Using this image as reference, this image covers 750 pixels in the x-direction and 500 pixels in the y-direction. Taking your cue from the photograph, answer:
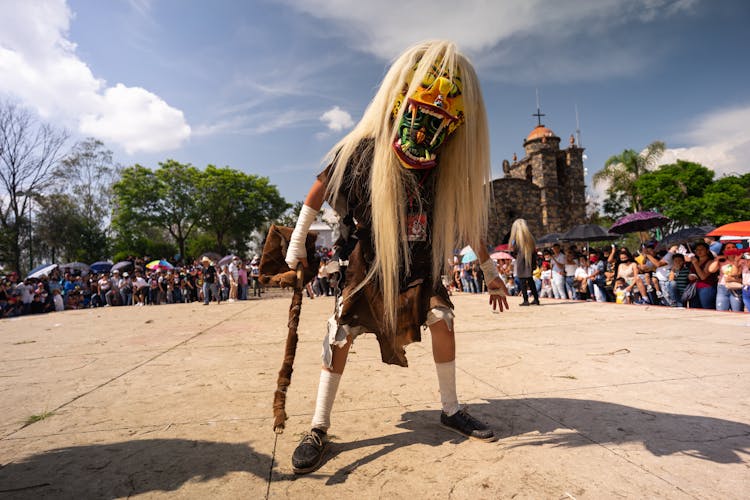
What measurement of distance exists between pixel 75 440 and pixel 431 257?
2.24 metres

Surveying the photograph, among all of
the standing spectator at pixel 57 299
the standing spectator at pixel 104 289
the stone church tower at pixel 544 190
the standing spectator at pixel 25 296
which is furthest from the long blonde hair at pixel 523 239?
the stone church tower at pixel 544 190

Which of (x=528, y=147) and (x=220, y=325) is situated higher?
(x=528, y=147)

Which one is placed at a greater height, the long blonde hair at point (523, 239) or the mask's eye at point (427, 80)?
the mask's eye at point (427, 80)

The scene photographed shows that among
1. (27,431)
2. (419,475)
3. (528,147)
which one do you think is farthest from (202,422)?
(528,147)

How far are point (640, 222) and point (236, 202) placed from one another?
→ 3551 centimetres

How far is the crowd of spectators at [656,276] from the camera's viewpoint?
6.95 meters

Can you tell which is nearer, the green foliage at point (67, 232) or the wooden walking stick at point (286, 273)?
the wooden walking stick at point (286, 273)

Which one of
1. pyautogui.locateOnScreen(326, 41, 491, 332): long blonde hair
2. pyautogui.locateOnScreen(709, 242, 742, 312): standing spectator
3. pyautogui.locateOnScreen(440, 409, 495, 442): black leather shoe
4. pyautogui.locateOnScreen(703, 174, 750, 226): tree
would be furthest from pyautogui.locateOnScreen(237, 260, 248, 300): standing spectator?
pyautogui.locateOnScreen(703, 174, 750, 226): tree

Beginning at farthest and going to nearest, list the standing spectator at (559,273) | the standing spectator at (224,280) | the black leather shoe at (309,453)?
the standing spectator at (224,280), the standing spectator at (559,273), the black leather shoe at (309,453)

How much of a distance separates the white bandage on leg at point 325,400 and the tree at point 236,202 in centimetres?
3998

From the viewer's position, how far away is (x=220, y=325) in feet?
24.6

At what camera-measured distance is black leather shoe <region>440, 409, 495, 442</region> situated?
211 centimetres

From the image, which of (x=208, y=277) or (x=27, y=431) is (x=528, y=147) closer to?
(x=208, y=277)

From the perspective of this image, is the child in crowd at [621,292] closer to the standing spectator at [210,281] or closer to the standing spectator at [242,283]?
the standing spectator at [210,281]
